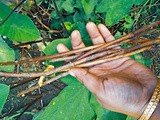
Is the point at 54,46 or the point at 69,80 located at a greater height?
the point at 54,46

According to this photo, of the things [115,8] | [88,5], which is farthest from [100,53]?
[88,5]

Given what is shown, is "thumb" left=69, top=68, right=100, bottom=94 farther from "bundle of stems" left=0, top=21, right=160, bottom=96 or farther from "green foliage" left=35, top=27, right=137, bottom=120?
"green foliage" left=35, top=27, right=137, bottom=120

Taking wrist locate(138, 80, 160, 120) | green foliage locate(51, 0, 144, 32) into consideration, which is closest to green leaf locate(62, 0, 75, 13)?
green foliage locate(51, 0, 144, 32)

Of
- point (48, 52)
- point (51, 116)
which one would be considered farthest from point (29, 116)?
point (48, 52)

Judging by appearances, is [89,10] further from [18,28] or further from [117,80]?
[117,80]

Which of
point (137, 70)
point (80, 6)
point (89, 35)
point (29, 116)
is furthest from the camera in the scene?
point (29, 116)

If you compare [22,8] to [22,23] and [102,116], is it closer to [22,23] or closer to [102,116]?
[22,23]
